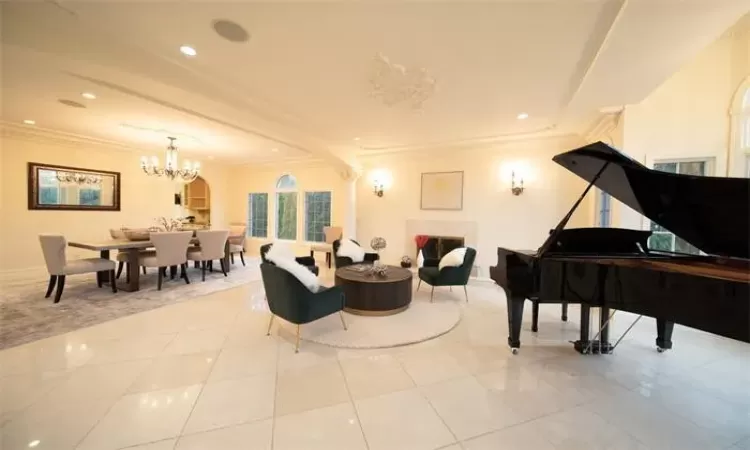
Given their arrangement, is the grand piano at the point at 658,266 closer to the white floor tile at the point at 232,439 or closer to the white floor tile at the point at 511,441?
the white floor tile at the point at 511,441

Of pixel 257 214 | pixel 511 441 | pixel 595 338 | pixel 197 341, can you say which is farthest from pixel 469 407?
pixel 257 214

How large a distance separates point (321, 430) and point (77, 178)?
303 inches

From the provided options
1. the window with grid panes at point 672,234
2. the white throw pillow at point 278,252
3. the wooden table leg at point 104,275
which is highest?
the window with grid panes at point 672,234

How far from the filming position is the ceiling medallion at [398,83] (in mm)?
2891

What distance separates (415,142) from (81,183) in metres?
7.16

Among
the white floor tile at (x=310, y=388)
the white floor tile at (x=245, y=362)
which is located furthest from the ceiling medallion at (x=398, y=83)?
the white floor tile at (x=245, y=362)

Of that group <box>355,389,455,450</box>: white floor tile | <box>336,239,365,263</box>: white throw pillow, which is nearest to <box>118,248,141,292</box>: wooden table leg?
<box>336,239,365,263</box>: white throw pillow

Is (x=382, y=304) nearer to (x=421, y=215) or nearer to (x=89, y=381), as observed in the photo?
(x=89, y=381)

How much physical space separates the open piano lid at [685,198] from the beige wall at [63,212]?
342 inches

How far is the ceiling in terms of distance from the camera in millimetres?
2080

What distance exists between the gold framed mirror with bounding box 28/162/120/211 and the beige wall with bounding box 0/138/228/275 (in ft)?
0.32

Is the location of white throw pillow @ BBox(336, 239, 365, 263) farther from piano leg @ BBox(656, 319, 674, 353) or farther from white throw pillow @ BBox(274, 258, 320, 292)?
piano leg @ BBox(656, 319, 674, 353)

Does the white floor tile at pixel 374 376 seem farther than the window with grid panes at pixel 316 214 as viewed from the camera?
No

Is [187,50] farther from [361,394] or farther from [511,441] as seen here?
[511,441]
